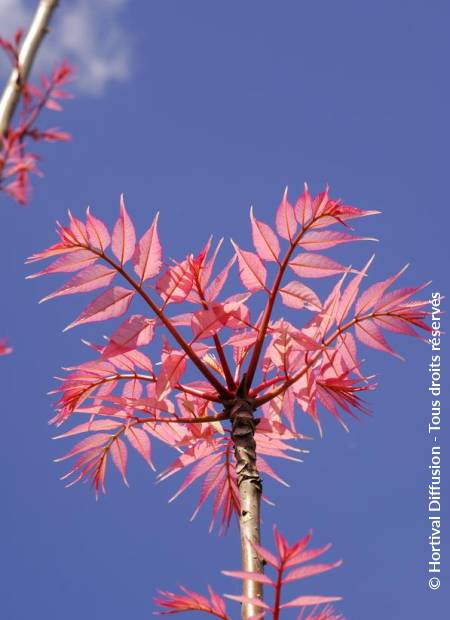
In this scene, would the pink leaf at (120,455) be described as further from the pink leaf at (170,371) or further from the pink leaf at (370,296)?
the pink leaf at (370,296)

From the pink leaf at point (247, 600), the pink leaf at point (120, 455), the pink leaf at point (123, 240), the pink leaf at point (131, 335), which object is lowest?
the pink leaf at point (247, 600)

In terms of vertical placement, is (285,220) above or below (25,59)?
above

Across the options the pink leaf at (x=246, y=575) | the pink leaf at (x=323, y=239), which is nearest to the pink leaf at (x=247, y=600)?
the pink leaf at (x=246, y=575)

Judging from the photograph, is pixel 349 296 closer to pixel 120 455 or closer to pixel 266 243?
pixel 266 243

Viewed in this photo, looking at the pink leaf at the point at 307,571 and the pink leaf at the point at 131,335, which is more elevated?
the pink leaf at the point at 131,335

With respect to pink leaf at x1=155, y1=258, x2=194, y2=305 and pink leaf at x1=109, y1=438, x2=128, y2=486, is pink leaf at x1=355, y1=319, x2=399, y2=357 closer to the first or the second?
pink leaf at x1=155, y1=258, x2=194, y2=305

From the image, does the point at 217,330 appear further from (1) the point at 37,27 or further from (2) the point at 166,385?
(1) the point at 37,27

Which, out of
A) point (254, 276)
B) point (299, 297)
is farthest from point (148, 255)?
point (299, 297)
